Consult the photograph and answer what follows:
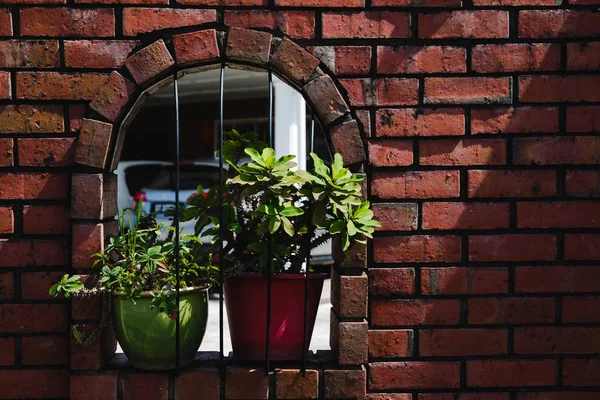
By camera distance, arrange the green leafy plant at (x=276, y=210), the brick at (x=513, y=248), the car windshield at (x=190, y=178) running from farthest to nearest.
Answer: the car windshield at (x=190, y=178) → the brick at (x=513, y=248) → the green leafy plant at (x=276, y=210)

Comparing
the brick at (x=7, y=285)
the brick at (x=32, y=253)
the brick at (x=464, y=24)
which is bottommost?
the brick at (x=7, y=285)

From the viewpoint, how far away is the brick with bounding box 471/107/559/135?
8.23 feet

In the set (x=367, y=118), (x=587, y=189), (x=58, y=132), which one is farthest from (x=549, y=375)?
(x=58, y=132)

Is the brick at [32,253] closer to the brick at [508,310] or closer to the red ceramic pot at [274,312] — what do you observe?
the red ceramic pot at [274,312]

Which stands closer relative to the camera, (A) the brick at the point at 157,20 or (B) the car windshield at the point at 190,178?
(A) the brick at the point at 157,20

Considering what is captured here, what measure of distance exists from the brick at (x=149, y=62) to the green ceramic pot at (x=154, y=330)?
73cm

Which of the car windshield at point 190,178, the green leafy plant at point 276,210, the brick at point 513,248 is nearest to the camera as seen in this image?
the green leafy plant at point 276,210

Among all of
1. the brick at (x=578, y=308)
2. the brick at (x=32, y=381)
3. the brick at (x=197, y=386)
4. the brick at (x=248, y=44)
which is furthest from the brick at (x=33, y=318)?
the brick at (x=578, y=308)

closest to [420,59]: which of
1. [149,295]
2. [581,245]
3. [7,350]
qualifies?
[581,245]

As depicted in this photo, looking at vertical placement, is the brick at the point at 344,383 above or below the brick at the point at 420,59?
below

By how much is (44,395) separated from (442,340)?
1.39m

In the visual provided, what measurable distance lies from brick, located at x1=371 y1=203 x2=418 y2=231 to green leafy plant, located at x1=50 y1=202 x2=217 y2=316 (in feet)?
1.99

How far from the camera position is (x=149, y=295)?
7.81 feet

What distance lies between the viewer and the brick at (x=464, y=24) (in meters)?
2.50
